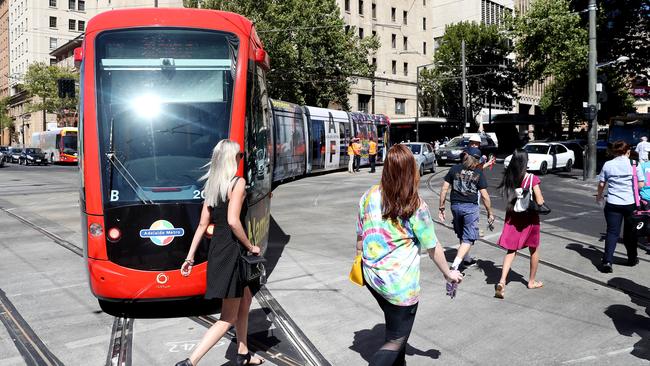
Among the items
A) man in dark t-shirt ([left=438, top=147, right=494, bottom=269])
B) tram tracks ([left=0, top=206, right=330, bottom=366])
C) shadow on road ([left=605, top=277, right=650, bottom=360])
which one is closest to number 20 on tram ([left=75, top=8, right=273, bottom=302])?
tram tracks ([left=0, top=206, right=330, bottom=366])

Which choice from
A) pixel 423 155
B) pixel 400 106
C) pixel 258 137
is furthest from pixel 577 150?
pixel 400 106

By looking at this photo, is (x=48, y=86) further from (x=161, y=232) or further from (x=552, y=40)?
(x=161, y=232)

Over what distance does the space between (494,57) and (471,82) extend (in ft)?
9.99

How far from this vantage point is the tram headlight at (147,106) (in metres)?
6.13

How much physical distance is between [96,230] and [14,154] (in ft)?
159

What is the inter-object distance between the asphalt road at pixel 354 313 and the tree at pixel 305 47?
27.3 metres

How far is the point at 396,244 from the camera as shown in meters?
3.71

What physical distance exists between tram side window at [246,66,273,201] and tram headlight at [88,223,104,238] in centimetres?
155

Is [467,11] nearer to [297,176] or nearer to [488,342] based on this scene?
[297,176]

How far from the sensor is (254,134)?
21.5ft

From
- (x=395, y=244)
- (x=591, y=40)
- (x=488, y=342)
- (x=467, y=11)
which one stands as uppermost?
(x=467, y=11)

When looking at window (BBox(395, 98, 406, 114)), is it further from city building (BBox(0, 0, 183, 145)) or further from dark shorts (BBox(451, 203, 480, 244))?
dark shorts (BBox(451, 203, 480, 244))

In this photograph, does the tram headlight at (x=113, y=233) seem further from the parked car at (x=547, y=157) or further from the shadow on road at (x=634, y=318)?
the parked car at (x=547, y=157)

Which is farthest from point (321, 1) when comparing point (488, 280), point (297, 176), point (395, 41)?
point (488, 280)
